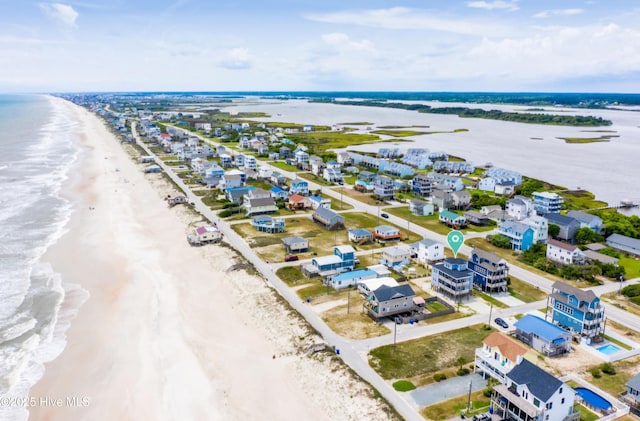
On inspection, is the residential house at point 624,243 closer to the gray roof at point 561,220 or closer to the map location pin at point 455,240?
the gray roof at point 561,220

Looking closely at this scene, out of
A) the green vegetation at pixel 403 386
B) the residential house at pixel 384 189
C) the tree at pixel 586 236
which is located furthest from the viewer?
the residential house at pixel 384 189

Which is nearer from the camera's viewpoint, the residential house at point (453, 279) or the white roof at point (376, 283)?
the white roof at point (376, 283)

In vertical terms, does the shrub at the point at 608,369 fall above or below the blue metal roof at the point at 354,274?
below

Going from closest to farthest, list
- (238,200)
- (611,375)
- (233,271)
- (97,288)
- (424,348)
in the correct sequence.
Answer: (611,375) → (424,348) → (97,288) → (233,271) → (238,200)

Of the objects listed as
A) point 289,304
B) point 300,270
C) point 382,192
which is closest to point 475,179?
point 382,192

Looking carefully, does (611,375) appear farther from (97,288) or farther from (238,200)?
(238,200)

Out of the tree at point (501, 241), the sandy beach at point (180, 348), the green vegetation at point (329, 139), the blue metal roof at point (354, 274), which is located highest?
the green vegetation at point (329, 139)

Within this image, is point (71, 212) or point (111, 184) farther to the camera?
point (111, 184)

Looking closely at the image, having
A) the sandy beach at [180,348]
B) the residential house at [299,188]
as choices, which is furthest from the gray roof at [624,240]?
the residential house at [299,188]
